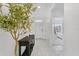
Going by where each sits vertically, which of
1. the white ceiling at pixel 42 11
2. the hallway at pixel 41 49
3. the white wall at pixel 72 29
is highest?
the white ceiling at pixel 42 11

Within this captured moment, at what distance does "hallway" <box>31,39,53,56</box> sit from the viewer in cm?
197

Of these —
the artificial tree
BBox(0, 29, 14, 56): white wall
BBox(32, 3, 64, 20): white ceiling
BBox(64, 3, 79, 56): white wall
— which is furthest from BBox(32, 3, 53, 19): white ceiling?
BBox(0, 29, 14, 56): white wall

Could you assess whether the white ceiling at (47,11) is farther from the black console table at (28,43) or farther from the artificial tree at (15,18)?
the black console table at (28,43)

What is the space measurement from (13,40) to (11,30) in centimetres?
16

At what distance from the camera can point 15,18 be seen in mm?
1821

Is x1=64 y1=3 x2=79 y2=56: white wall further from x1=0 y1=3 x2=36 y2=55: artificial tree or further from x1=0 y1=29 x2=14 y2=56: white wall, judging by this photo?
x1=0 y1=29 x2=14 y2=56: white wall

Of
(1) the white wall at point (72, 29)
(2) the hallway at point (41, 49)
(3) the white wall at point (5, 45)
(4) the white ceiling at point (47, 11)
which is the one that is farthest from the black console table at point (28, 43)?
(1) the white wall at point (72, 29)

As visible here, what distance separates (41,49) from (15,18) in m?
0.53

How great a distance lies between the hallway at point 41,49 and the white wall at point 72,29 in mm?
252

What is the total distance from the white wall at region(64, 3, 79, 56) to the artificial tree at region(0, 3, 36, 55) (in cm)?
50

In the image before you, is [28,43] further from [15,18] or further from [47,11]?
[47,11]

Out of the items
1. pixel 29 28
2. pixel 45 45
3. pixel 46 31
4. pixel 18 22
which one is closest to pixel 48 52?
pixel 45 45

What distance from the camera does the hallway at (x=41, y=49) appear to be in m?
1.97

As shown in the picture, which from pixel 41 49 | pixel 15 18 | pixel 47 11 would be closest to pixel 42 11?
pixel 47 11
